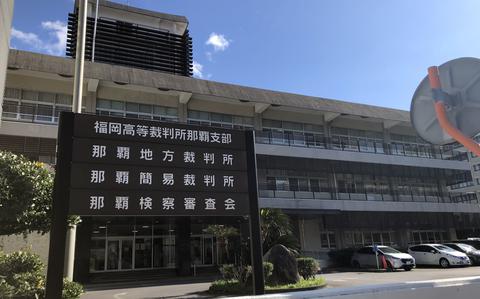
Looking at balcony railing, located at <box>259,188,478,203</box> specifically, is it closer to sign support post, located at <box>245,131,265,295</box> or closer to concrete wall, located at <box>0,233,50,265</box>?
concrete wall, located at <box>0,233,50,265</box>

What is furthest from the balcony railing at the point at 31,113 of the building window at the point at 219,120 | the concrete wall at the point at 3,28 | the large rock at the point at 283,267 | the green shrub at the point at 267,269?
the concrete wall at the point at 3,28

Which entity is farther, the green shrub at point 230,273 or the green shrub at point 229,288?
the green shrub at point 230,273

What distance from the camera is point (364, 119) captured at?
3722 cm

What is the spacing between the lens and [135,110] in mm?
Result: 29734

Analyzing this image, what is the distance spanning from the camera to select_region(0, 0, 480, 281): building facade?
26.2m

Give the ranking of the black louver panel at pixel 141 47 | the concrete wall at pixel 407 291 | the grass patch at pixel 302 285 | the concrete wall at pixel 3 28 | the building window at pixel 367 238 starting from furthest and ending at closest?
the black louver panel at pixel 141 47 < the building window at pixel 367 238 < the grass patch at pixel 302 285 < the concrete wall at pixel 3 28 < the concrete wall at pixel 407 291

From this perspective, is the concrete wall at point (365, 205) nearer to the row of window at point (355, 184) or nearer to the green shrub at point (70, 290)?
the row of window at point (355, 184)

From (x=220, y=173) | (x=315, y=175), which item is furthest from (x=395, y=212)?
(x=220, y=173)

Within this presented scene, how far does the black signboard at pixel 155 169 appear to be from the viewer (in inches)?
298

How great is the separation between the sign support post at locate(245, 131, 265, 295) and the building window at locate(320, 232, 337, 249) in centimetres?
2532

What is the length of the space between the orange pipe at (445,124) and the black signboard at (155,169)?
4739 mm

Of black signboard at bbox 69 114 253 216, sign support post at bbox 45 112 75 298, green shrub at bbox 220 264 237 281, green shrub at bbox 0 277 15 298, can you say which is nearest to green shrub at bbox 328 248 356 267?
green shrub at bbox 220 264 237 281

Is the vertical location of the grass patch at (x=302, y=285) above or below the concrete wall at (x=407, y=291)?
below

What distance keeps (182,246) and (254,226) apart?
18.6 metres
